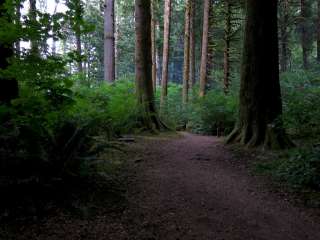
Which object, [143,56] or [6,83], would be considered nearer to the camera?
[6,83]

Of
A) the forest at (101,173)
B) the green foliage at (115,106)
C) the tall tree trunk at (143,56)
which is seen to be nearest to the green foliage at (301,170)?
the forest at (101,173)

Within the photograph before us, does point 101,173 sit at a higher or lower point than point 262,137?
lower

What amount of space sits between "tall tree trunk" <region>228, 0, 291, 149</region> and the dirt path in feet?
6.70

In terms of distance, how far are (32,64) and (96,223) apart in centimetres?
221

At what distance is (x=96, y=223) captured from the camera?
353 centimetres

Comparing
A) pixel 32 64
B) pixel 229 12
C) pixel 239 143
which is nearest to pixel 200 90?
pixel 229 12

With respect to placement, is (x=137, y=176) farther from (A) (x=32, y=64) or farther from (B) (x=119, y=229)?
(A) (x=32, y=64)

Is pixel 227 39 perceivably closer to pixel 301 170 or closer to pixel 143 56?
pixel 143 56

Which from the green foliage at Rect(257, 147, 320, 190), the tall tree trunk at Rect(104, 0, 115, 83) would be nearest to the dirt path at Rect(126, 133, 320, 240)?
the green foliage at Rect(257, 147, 320, 190)

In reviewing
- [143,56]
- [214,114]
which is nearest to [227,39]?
[214,114]

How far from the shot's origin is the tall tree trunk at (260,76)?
8211mm

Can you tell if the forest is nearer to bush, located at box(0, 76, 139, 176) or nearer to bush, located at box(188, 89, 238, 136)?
bush, located at box(0, 76, 139, 176)

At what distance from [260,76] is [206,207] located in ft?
16.6

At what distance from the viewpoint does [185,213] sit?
13.1ft
